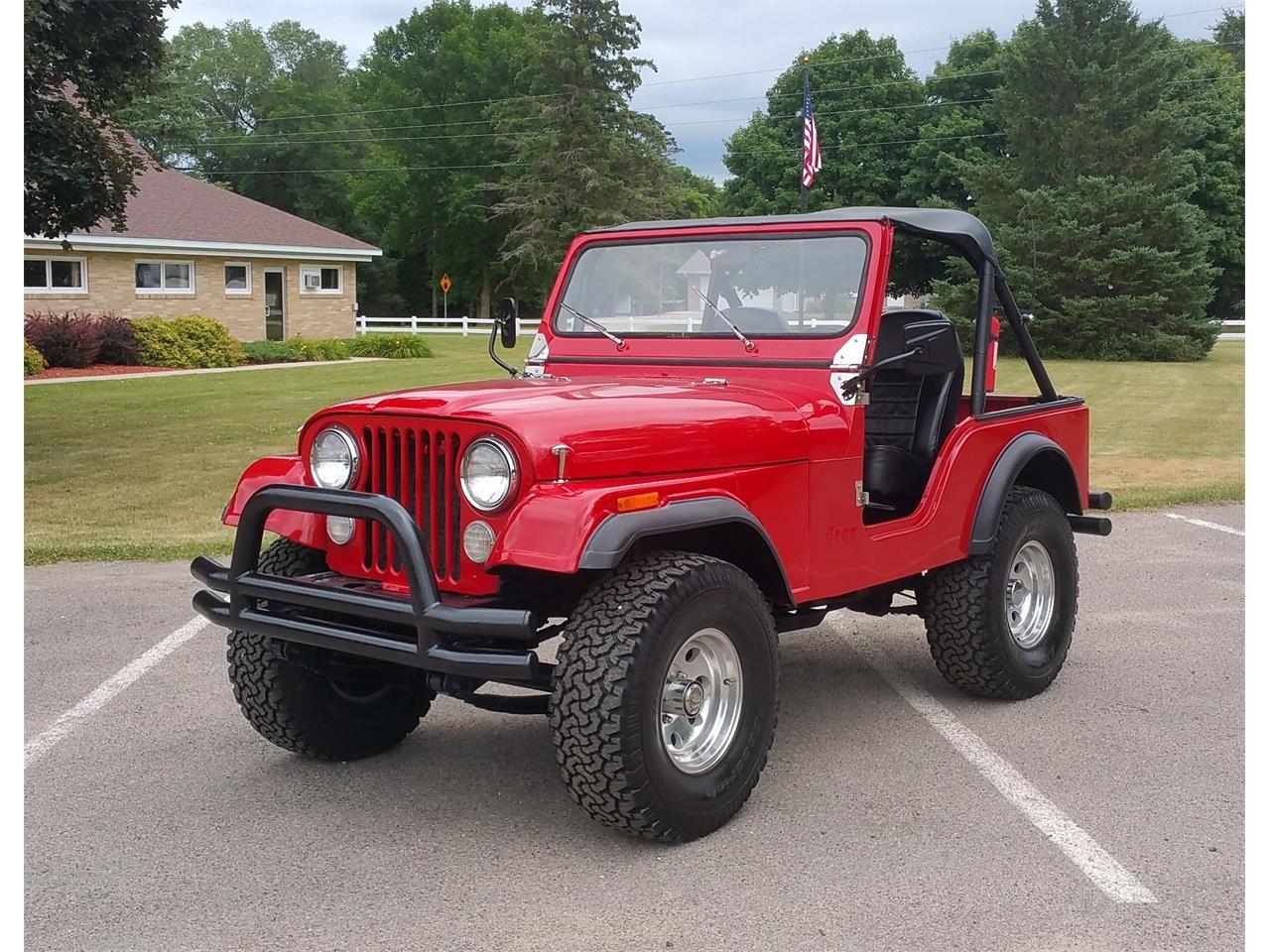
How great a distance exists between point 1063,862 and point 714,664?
48.0 inches

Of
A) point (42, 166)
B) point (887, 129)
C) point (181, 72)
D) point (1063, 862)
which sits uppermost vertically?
point (181, 72)

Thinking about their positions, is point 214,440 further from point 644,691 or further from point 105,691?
point 644,691

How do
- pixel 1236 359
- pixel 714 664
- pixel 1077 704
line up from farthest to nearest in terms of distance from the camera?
pixel 1236 359
pixel 1077 704
pixel 714 664

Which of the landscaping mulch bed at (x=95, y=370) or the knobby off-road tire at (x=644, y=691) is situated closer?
the knobby off-road tire at (x=644, y=691)

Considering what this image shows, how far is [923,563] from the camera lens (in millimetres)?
5012

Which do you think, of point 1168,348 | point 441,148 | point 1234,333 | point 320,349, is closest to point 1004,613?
point 320,349

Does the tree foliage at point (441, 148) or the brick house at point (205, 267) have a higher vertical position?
the tree foliage at point (441, 148)

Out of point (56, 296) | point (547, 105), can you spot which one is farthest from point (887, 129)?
point (56, 296)

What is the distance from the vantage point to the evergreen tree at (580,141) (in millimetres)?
51406

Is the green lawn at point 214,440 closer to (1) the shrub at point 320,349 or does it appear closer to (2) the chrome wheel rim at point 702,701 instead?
(1) the shrub at point 320,349

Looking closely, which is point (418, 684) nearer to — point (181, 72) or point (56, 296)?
point (56, 296)

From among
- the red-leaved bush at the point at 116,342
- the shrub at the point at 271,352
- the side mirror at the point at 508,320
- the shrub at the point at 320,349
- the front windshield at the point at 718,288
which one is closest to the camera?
the front windshield at the point at 718,288

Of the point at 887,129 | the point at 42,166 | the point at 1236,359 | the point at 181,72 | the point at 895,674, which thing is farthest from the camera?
the point at 181,72

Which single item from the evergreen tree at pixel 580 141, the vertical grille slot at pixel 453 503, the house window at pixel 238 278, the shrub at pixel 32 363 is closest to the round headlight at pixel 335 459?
the vertical grille slot at pixel 453 503
